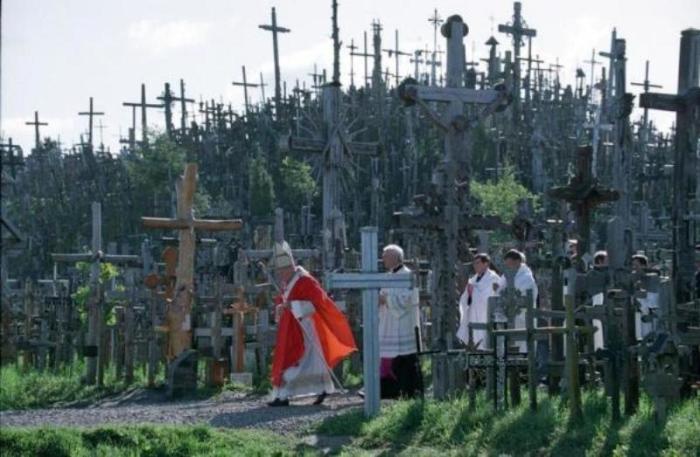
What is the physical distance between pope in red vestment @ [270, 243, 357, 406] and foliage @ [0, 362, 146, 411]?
409 centimetres

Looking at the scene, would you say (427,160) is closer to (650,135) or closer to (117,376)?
(650,135)

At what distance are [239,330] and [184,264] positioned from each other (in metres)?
1.33

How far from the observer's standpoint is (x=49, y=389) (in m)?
21.7

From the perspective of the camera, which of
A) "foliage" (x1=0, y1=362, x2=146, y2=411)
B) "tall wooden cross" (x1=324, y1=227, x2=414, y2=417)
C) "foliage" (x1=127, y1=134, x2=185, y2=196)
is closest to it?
"tall wooden cross" (x1=324, y1=227, x2=414, y2=417)

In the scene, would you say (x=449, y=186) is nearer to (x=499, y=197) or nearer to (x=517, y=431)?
Result: (x=517, y=431)

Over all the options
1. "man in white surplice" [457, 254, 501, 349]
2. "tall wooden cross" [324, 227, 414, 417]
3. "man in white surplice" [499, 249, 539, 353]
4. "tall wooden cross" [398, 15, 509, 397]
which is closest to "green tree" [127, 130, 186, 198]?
"tall wooden cross" [398, 15, 509, 397]

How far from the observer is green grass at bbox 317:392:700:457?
39.2 feet

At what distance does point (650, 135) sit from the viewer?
199 feet

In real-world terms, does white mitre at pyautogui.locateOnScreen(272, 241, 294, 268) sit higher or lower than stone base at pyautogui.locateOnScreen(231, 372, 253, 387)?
higher

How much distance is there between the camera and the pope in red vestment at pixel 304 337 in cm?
1738

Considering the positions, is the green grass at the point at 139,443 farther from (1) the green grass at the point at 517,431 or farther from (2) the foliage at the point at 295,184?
(2) the foliage at the point at 295,184

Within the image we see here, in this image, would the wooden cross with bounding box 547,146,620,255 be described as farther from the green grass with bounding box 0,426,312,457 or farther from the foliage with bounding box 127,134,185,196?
the foliage with bounding box 127,134,185,196

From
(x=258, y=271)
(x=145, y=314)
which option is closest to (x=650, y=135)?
(x=258, y=271)

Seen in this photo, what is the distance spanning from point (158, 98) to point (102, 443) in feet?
141
